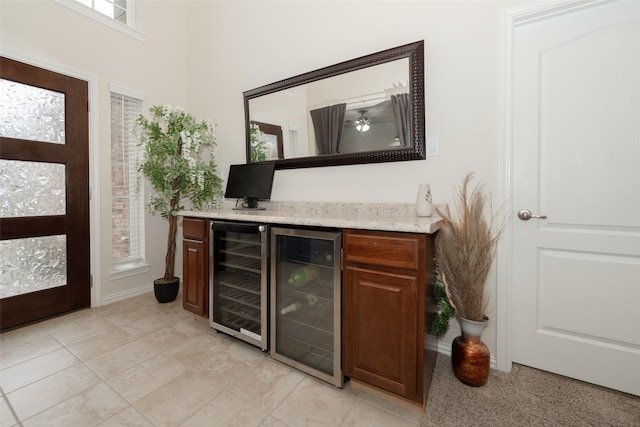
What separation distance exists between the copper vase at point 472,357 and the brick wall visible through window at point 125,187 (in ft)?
10.5

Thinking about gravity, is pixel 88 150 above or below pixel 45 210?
above

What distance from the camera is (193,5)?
3293 mm

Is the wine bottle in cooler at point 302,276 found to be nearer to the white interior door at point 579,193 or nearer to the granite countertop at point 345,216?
the granite countertop at point 345,216

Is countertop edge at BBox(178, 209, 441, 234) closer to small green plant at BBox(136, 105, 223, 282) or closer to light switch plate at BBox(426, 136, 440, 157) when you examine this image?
light switch plate at BBox(426, 136, 440, 157)

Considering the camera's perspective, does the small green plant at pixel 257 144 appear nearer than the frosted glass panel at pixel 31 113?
No

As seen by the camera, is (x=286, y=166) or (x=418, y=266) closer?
(x=418, y=266)

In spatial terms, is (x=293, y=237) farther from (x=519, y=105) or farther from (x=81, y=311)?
(x=81, y=311)

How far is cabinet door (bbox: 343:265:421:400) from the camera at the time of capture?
1331 millimetres

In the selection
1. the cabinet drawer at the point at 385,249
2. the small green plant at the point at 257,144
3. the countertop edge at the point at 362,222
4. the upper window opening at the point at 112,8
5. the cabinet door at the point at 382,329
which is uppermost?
the upper window opening at the point at 112,8

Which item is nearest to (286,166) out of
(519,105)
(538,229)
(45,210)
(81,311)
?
(519,105)

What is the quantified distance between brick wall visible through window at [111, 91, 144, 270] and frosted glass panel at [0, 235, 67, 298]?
43 cm

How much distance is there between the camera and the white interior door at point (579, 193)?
145 centimetres

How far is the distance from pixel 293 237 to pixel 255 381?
888 mm

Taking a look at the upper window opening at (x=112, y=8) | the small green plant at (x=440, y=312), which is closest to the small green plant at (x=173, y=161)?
the upper window opening at (x=112, y=8)
